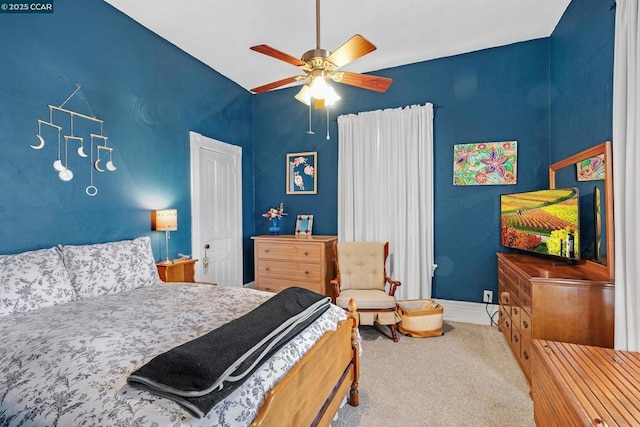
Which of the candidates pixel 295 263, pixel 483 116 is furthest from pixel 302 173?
pixel 483 116

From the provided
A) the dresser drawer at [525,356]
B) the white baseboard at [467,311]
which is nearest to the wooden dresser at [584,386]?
the dresser drawer at [525,356]

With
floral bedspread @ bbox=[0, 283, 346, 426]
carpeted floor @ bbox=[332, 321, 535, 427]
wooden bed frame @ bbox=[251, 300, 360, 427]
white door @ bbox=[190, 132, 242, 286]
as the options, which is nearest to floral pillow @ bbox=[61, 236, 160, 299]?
floral bedspread @ bbox=[0, 283, 346, 426]

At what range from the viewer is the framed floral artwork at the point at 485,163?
3340 millimetres

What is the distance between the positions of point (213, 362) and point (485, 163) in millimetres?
3459

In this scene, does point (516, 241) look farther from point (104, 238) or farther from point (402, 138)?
point (104, 238)

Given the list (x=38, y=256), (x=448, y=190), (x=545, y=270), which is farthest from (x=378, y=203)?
(x=38, y=256)

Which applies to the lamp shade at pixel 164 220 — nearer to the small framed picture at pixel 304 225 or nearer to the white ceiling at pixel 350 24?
the small framed picture at pixel 304 225

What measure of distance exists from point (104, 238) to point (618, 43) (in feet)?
12.9

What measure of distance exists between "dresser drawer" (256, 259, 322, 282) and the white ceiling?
2.54 metres

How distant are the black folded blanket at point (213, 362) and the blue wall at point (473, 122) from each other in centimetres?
277

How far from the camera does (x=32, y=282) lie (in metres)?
1.87

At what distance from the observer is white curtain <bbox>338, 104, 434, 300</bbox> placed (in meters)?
3.64

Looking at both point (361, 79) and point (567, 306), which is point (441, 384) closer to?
point (567, 306)

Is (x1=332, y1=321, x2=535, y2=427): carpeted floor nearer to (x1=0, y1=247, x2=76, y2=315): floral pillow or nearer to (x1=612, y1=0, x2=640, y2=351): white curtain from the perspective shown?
(x1=612, y1=0, x2=640, y2=351): white curtain
